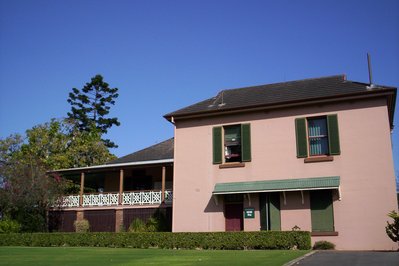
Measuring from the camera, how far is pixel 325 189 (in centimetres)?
2098

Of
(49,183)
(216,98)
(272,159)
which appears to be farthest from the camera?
(49,183)

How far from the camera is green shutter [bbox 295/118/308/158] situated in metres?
22.0

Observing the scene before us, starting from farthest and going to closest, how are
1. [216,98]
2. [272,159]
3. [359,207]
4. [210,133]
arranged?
[216,98] < [210,133] < [272,159] < [359,207]

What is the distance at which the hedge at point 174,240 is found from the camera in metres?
19.6

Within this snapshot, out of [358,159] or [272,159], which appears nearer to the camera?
[358,159]

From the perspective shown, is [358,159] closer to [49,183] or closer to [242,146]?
[242,146]

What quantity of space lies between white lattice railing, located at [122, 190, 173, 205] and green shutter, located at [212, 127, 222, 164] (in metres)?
4.62

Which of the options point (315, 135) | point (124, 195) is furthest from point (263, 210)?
point (124, 195)

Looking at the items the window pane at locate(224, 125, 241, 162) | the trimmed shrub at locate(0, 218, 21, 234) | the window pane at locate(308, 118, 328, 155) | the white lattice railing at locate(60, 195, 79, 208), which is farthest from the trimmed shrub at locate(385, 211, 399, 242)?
the trimmed shrub at locate(0, 218, 21, 234)

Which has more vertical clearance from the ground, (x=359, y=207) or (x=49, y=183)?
(x=49, y=183)

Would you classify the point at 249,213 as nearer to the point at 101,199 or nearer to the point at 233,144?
the point at 233,144

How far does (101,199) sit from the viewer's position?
2917 centimetres

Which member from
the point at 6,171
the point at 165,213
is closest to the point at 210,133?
the point at 165,213

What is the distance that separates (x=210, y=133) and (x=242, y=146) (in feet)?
6.35
